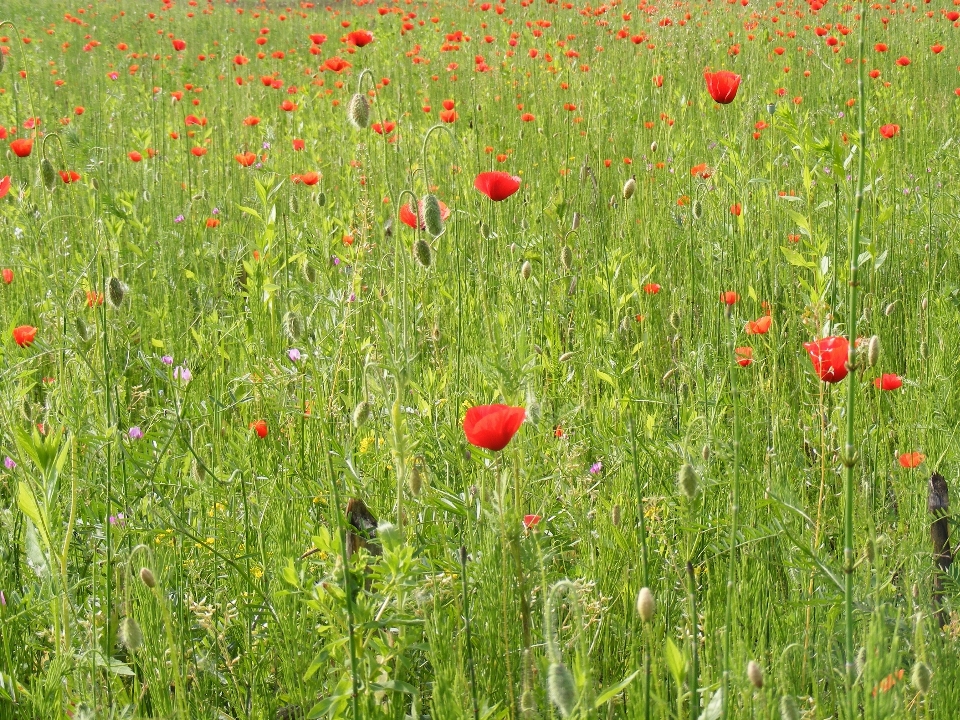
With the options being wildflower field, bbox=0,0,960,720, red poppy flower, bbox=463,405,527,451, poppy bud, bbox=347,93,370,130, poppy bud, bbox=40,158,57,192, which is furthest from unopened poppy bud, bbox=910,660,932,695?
poppy bud, bbox=40,158,57,192

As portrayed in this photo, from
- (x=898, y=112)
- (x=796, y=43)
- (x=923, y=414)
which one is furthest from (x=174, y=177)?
(x=796, y=43)

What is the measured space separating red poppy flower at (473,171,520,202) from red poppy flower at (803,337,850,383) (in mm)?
880

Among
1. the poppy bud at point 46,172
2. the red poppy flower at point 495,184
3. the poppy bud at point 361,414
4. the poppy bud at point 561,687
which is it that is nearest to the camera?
the poppy bud at point 561,687

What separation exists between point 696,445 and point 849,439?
737 millimetres

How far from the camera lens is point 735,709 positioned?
1.18 metres

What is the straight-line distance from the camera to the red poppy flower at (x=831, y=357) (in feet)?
5.03

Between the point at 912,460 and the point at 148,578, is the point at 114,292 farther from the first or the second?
→ the point at 912,460

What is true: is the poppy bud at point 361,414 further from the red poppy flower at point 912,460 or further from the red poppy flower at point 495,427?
the red poppy flower at point 912,460

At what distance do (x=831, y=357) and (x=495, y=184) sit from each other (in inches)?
37.9

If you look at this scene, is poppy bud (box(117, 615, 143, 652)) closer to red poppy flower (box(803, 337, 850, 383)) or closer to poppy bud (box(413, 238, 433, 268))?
poppy bud (box(413, 238, 433, 268))

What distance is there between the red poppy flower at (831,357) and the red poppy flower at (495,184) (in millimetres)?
880

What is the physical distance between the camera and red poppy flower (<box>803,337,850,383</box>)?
1.53 meters

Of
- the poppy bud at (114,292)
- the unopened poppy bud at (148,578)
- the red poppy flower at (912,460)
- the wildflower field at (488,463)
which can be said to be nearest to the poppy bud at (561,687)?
the wildflower field at (488,463)

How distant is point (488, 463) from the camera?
171 centimetres
